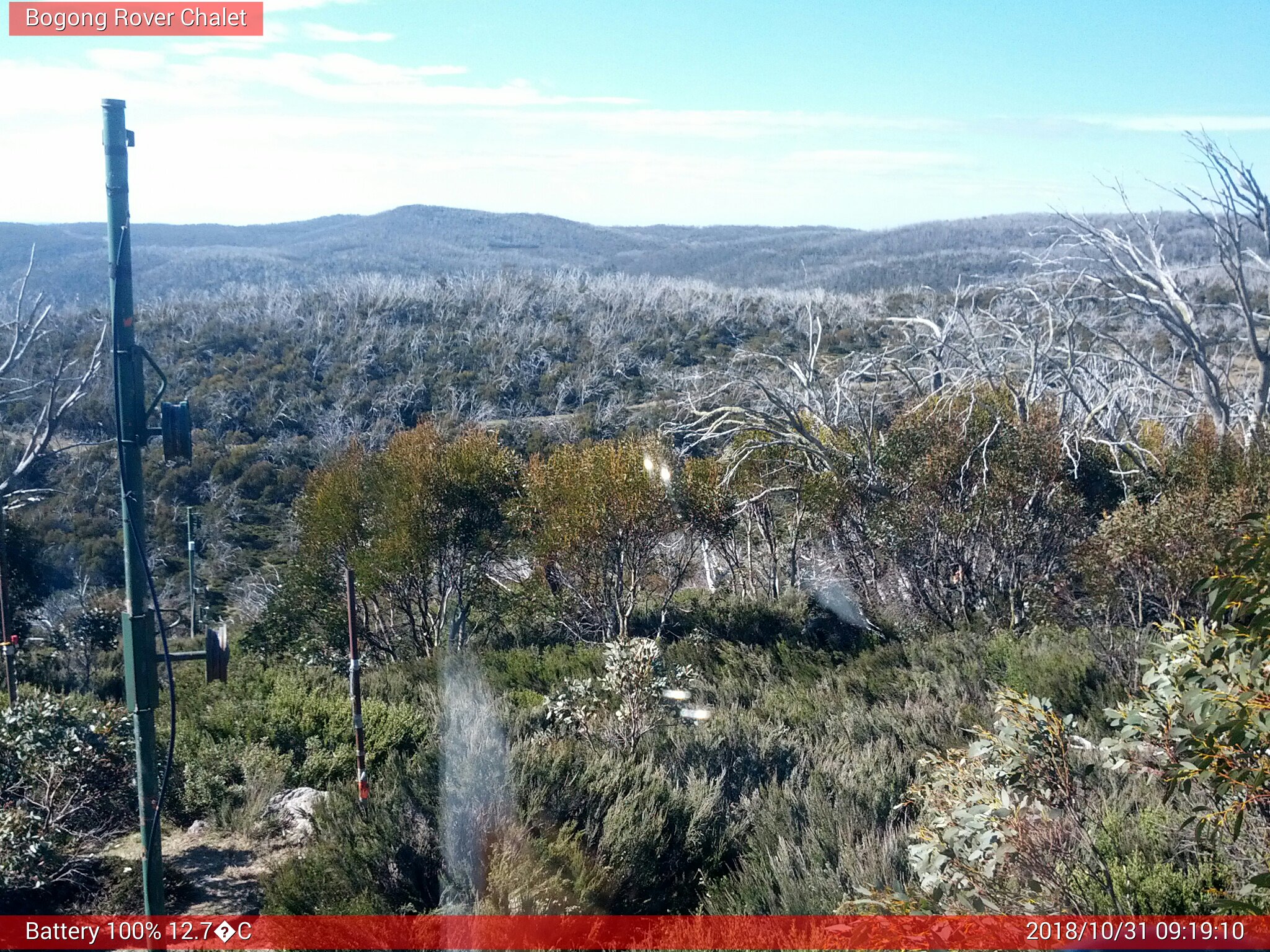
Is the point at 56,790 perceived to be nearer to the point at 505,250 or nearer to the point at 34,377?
the point at 34,377

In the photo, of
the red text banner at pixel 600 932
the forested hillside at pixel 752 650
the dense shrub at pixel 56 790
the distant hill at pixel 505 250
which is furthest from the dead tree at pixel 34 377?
the distant hill at pixel 505 250

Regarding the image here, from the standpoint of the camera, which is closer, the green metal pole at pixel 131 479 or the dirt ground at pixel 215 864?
the green metal pole at pixel 131 479

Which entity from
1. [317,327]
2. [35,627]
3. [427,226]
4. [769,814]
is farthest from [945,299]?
[427,226]

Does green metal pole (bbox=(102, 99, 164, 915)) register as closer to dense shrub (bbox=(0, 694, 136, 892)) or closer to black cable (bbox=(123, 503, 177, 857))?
black cable (bbox=(123, 503, 177, 857))

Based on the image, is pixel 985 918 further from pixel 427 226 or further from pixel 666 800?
pixel 427 226

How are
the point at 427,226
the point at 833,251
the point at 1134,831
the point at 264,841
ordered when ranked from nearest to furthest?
the point at 1134,831 < the point at 264,841 < the point at 833,251 < the point at 427,226

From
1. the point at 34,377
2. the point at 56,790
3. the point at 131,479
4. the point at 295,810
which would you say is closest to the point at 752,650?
the point at 295,810

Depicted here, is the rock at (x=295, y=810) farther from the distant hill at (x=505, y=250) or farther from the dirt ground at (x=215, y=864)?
the distant hill at (x=505, y=250)
